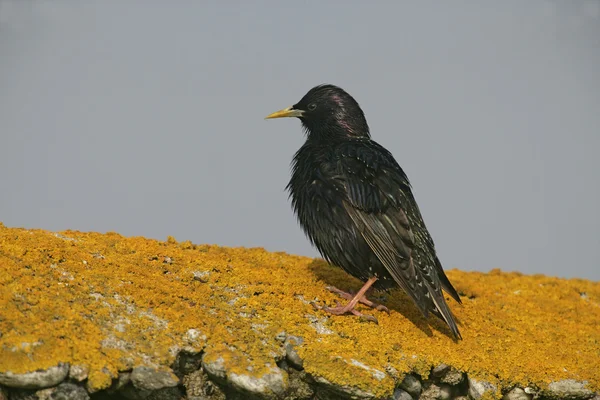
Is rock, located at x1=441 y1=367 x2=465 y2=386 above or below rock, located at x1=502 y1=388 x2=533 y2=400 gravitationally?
above

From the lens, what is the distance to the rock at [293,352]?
7094mm

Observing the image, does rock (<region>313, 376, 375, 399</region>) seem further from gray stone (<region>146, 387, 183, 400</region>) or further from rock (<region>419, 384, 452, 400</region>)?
gray stone (<region>146, 387, 183, 400</region>)

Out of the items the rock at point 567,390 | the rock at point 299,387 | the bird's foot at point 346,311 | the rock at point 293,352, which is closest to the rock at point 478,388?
the rock at point 567,390

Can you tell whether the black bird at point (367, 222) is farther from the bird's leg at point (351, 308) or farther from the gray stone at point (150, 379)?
the gray stone at point (150, 379)

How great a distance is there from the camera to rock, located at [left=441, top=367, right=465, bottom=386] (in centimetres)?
771

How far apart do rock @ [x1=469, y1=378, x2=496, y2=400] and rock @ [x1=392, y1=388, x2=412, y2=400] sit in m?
0.70

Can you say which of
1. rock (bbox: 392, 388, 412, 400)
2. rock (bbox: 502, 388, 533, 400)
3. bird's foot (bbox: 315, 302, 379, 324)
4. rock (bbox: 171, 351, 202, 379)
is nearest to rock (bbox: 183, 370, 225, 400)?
rock (bbox: 171, 351, 202, 379)

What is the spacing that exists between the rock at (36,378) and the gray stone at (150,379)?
614 mm

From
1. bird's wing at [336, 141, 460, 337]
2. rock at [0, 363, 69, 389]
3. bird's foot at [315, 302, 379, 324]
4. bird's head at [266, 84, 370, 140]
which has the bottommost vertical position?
rock at [0, 363, 69, 389]

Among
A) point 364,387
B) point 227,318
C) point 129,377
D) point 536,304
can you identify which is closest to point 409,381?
point 364,387

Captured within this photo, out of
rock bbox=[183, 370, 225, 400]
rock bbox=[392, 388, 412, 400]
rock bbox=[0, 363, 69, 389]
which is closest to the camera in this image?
rock bbox=[0, 363, 69, 389]

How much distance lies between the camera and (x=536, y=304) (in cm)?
1038

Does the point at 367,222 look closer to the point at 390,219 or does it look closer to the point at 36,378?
the point at 390,219

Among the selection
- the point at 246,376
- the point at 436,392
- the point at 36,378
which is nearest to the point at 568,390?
the point at 436,392
